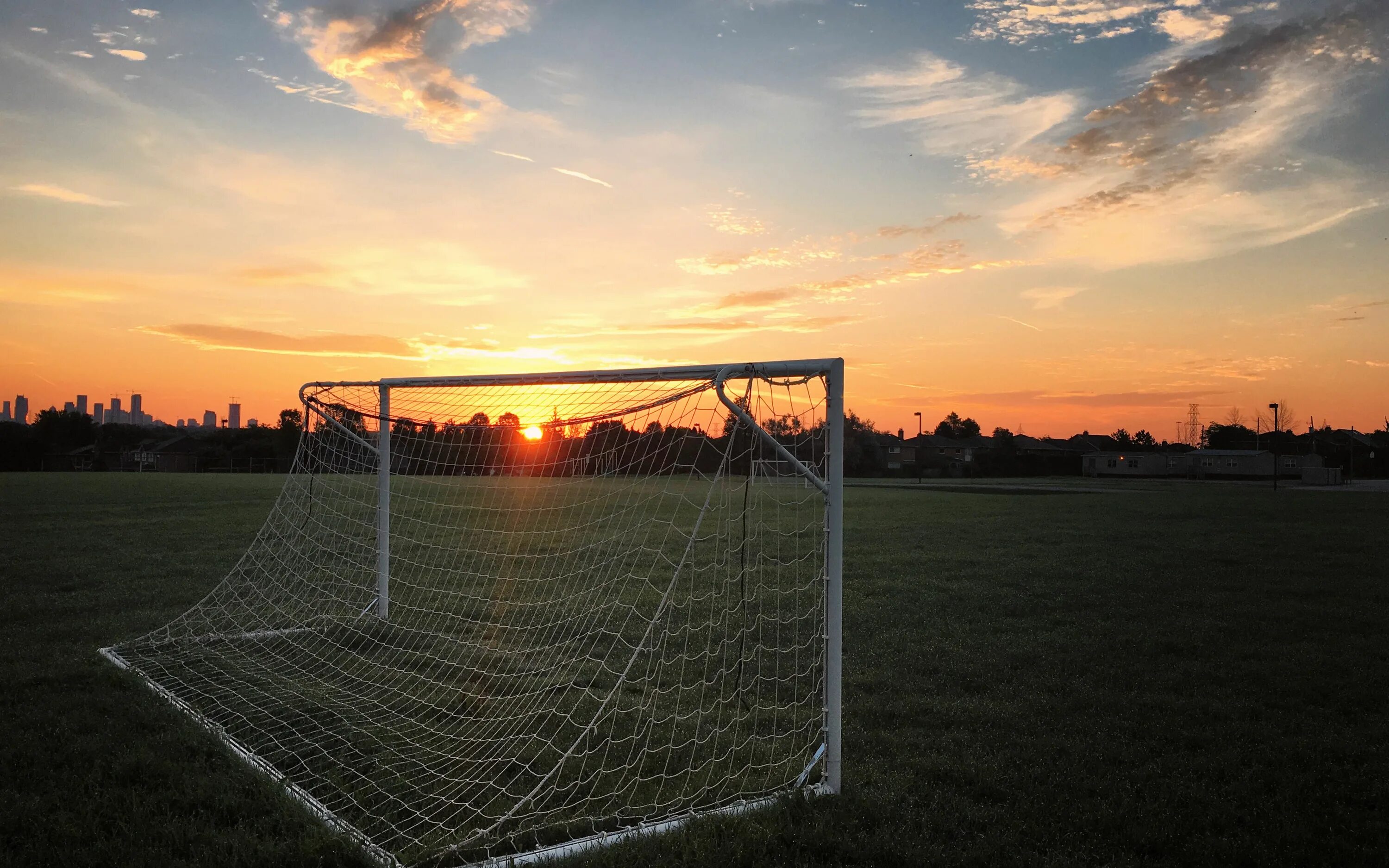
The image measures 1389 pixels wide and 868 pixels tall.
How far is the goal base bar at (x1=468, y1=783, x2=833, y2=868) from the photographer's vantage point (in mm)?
3248

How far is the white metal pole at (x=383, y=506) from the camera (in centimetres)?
782

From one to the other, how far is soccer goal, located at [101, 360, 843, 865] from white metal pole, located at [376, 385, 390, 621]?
1.1 inches

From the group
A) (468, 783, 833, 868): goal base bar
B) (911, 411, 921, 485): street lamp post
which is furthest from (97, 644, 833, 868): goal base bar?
(911, 411, 921, 485): street lamp post

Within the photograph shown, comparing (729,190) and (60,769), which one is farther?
(729,190)

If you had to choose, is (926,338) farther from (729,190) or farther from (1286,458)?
(1286,458)

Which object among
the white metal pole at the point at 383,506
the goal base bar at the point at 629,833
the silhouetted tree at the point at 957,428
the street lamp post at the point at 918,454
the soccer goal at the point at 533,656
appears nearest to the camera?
the goal base bar at the point at 629,833

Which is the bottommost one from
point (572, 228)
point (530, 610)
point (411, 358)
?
point (530, 610)

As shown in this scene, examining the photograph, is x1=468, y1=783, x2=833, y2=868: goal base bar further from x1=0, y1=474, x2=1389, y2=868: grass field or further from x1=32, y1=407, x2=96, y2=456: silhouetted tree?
x1=32, y1=407, x2=96, y2=456: silhouetted tree

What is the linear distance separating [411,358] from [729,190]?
19.7ft

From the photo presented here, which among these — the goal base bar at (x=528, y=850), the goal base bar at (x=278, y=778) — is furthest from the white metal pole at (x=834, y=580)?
the goal base bar at (x=278, y=778)

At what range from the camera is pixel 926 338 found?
14102mm

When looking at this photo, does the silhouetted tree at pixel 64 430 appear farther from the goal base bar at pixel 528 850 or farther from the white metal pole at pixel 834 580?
the white metal pole at pixel 834 580

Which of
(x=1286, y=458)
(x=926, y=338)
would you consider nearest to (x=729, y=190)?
(x=926, y=338)

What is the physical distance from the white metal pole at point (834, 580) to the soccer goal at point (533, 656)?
0.01 metres
